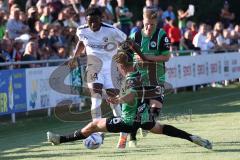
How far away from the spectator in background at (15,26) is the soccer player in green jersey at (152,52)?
8.55 metres

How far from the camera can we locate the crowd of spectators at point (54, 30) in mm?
17719

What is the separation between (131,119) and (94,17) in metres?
2.05

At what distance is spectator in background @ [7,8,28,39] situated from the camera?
62.7 feet

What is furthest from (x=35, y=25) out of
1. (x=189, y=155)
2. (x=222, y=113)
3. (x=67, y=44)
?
(x=189, y=155)

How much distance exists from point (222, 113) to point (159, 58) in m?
5.72

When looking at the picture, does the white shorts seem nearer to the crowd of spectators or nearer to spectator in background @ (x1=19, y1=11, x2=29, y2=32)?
the crowd of spectators

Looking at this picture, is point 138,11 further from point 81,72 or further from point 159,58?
point 159,58

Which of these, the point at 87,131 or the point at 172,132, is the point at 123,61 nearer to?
the point at 87,131

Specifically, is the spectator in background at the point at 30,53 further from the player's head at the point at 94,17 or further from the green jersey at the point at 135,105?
the green jersey at the point at 135,105

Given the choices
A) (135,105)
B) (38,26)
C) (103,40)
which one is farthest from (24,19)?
(135,105)

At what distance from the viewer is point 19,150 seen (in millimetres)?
11641

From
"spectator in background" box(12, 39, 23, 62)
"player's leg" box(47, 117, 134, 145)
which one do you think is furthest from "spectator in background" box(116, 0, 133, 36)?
"player's leg" box(47, 117, 134, 145)

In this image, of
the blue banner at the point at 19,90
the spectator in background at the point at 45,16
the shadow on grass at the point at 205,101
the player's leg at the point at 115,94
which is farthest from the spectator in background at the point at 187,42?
the player's leg at the point at 115,94

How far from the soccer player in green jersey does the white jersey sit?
441mm
